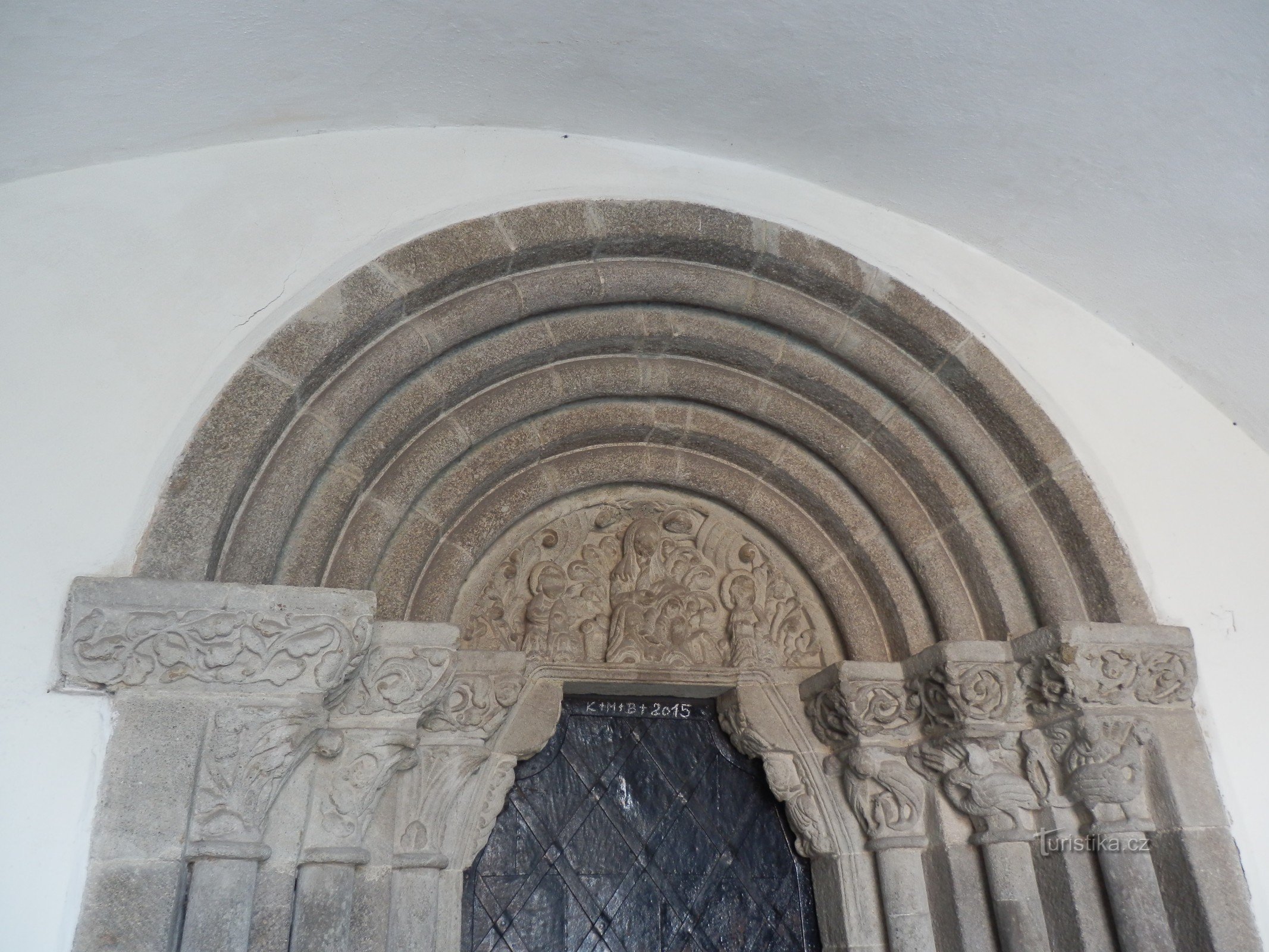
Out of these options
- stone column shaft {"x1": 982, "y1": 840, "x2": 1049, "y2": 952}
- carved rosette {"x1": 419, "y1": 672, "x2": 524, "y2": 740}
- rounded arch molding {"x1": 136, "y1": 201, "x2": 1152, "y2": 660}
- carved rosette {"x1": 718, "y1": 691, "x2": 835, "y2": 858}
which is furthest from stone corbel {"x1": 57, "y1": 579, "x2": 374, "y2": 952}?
stone column shaft {"x1": 982, "y1": 840, "x2": 1049, "y2": 952}

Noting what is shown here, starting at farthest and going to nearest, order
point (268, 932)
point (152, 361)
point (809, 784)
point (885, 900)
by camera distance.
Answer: point (809, 784) → point (885, 900) → point (152, 361) → point (268, 932)

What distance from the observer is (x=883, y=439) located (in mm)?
3436

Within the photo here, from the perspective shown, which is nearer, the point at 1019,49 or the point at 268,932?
the point at 268,932

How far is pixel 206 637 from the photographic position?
2354 millimetres

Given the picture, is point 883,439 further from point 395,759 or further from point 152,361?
point 152,361

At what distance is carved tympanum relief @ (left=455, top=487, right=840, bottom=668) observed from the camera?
11.0 feet

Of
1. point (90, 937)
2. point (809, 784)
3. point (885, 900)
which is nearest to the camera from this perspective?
point (90, 937)

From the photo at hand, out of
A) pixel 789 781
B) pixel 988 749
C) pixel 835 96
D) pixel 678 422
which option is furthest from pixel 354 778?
pixel 835 96

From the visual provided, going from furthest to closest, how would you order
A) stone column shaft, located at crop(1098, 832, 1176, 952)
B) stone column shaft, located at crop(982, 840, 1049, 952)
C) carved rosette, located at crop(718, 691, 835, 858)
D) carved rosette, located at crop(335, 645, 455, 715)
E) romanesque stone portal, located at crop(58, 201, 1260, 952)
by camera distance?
carved rosette, located at crop(718, 691, 835, 858), stone column shaft, located at crop(982, 840, 1049, 952), stone column shaft, located at crop(1098, 832, 1176, 952), carved rosette, located at crop(335, 645, 455, 715), romanesque stone portal, located at crop(58, 201, 1260, 952)

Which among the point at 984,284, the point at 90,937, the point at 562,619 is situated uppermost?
the point at 984,284

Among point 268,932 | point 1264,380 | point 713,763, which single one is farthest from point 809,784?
point 1264,380

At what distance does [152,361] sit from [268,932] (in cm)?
143

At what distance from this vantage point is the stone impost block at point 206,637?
2.29m

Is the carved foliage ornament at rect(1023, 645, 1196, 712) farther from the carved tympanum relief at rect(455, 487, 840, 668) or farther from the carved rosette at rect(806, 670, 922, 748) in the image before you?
the carved tympanum relief at rect(455, 487, 840, 668)
